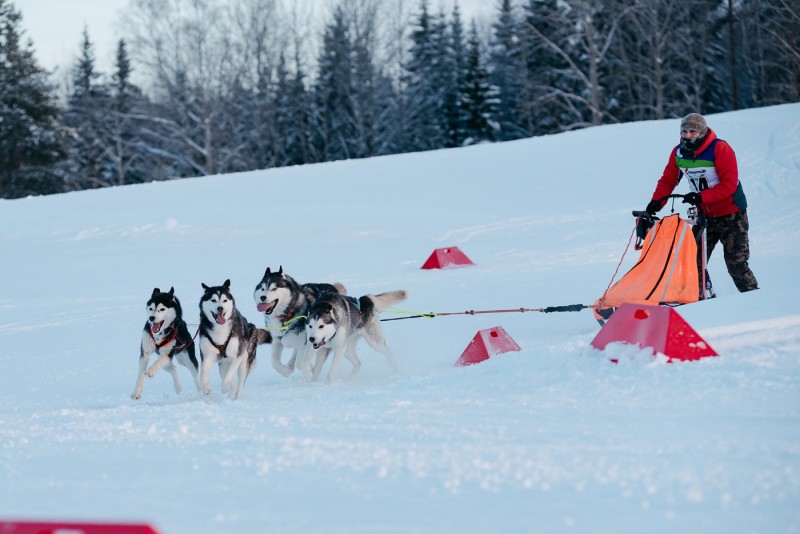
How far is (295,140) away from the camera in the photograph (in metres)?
34.0

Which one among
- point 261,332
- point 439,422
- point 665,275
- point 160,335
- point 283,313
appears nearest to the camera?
point 439,422

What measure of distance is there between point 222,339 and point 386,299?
1598 millimetres

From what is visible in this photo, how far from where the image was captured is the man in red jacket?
5.46 metres

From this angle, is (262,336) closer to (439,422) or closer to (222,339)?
(222,339)

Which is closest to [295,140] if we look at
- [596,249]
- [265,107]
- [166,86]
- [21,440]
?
[265,107]

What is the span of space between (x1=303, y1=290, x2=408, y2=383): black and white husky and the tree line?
21778 mm

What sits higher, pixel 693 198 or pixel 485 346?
pixel 693 198

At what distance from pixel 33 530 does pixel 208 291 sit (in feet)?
10.1

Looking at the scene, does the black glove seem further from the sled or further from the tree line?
the tree line

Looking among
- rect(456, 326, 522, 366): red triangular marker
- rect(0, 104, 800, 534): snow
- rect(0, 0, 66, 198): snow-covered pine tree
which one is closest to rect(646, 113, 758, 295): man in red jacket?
rect(0, 104, 800, 534): snow

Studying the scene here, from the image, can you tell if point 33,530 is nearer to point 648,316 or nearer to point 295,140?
point 648,316

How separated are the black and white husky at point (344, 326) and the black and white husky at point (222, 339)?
1.44ft

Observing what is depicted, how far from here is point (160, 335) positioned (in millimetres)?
5227

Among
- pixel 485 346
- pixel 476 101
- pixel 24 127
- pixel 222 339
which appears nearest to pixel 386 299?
pixel 485 346
